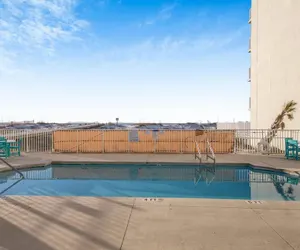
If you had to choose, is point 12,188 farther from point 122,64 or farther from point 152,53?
point 122,64

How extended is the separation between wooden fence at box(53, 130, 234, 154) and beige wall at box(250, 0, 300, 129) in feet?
16.9

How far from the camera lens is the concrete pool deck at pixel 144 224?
133 inches

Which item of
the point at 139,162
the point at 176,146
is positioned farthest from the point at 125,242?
the point at 176,146

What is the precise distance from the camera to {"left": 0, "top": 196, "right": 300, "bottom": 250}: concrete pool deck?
11.1 feet

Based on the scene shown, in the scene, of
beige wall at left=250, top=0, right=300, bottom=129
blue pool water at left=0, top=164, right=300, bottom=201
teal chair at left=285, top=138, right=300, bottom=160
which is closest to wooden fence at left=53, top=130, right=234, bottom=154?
teal chair at left=285, top=138, right=300, bottom=160

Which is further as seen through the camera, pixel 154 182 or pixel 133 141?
pixel 133 141

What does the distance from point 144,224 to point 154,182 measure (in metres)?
4.04

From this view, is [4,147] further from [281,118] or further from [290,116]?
[281,118]

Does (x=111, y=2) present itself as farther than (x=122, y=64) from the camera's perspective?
No

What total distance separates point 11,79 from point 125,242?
75.7ft

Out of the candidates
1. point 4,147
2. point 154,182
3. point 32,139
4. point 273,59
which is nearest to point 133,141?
point 154,182

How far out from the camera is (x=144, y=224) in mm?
4055

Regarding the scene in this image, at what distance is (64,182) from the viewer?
8031 millimetres

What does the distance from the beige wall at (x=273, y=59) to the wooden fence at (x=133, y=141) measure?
16.9 ft
